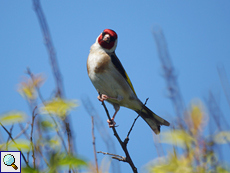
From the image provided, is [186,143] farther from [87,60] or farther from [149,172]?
[87,60]

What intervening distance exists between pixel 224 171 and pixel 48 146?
2.63ft

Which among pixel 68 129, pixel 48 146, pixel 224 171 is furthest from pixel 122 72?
pixel 224 171

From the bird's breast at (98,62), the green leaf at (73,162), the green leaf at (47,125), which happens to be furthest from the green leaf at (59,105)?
the bird's breast at (98,62)

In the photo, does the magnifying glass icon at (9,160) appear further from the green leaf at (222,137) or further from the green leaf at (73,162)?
the green leaf at (222,137)

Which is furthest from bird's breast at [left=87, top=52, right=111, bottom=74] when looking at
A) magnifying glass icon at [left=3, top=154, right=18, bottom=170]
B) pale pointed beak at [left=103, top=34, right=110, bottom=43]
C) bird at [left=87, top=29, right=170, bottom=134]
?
magnifying glass icon at [left=3, top=154, right=18, bottom=170]

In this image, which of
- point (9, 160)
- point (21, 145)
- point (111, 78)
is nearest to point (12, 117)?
point (21, 145)

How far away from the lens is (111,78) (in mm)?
3883

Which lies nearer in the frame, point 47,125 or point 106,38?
point 47,125

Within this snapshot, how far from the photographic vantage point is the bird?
3857 millimetres

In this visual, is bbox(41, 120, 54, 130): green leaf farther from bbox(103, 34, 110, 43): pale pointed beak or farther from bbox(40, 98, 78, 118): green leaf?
bbox(103, 34, 110, 43): pale pointed beak

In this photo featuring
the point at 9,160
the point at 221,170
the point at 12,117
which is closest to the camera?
the point at 221,170

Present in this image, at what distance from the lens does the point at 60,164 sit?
104 cm

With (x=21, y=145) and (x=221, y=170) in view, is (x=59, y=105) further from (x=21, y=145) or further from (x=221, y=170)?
(x=221, y=170)

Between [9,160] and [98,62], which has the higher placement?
[98,62]
